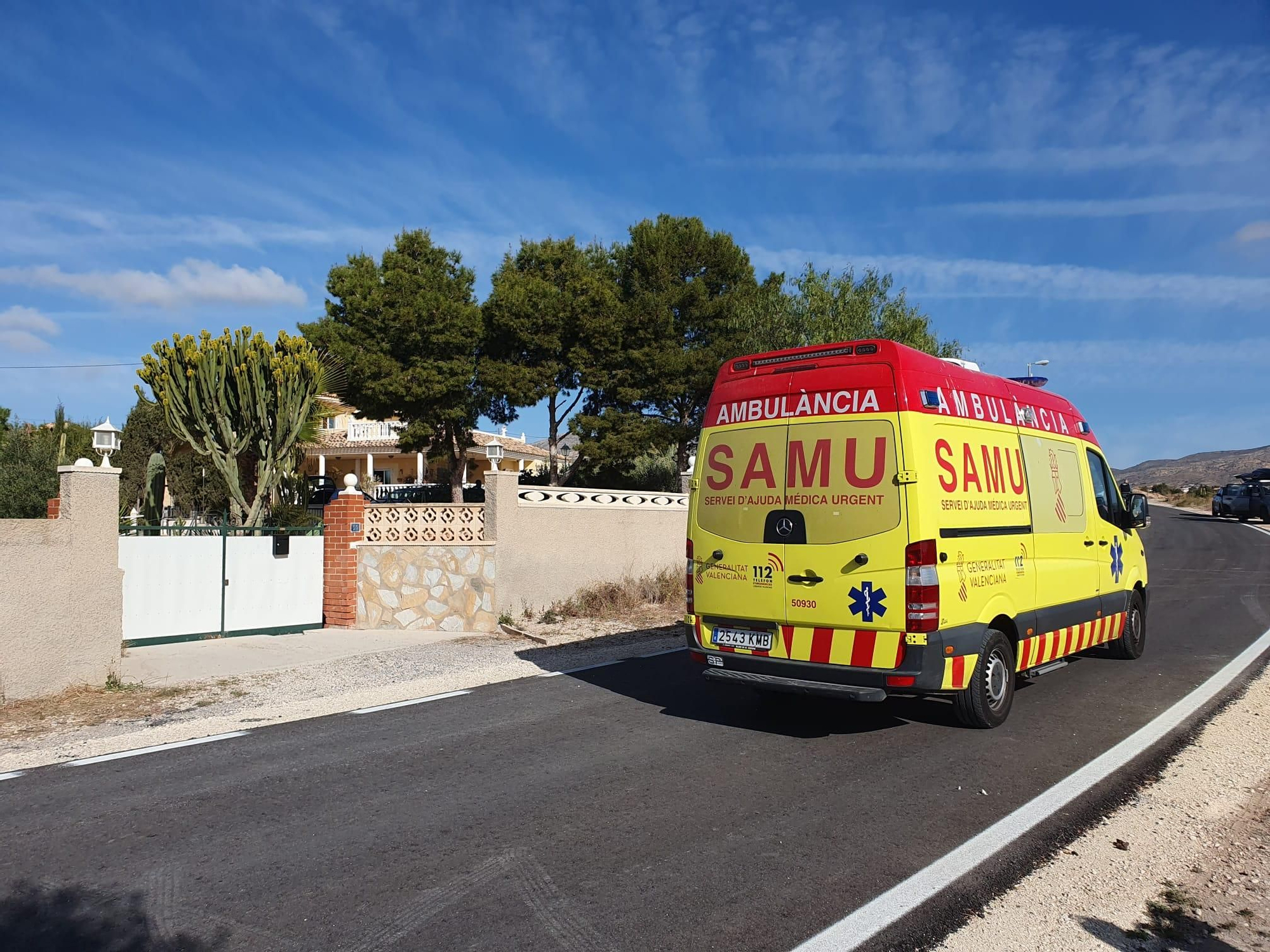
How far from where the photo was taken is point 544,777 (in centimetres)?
580

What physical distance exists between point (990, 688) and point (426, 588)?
814 cm

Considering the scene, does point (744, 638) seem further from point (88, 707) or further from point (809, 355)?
point (88, 707)

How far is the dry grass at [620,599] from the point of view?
13.7 m

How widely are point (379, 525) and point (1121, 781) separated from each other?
9910 millimetres

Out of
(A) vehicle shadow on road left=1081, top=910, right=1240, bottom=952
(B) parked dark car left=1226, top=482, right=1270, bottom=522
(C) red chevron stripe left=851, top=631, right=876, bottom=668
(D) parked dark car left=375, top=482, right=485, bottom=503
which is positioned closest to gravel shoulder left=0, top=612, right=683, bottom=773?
(C) red chevron stripe left=851, top=631, right=876, bottom=668

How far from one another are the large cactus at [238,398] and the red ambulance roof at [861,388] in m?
11.9

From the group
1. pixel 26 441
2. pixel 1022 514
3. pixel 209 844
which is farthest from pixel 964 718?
pixel 26 441

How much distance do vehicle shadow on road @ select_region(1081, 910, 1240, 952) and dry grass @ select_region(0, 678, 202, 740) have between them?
732 centimetres

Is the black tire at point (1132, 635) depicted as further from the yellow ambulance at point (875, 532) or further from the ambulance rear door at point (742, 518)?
the ambulance rear door at point (742, 518)

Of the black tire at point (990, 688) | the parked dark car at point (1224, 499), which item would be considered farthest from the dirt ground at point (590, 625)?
the parked dark car at point (1224, 499)

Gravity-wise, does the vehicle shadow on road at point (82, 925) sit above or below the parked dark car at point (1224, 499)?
below

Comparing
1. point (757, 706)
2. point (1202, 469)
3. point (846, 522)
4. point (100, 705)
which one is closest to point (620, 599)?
point (757, 706)

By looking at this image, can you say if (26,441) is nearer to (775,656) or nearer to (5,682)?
(5,682)

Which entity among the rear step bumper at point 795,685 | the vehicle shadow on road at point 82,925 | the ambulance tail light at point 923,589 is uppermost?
the ambulance tail light at point 923,589
